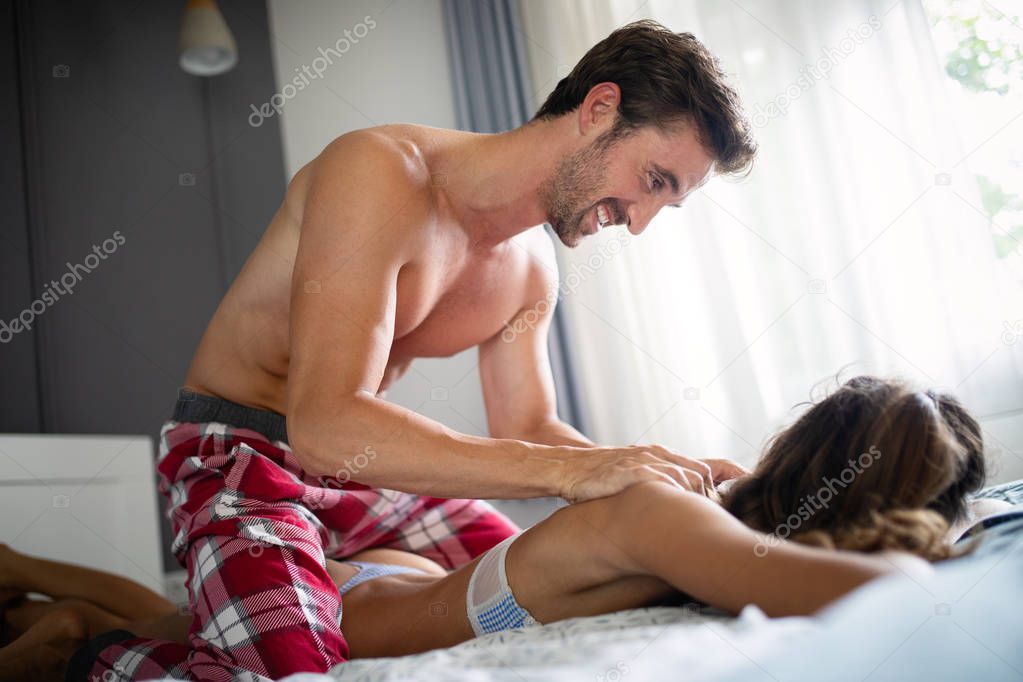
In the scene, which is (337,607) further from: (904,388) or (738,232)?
(738,232)

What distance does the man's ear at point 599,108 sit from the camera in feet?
4.14

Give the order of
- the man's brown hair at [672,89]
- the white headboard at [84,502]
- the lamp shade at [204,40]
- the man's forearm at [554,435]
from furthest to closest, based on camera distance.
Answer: the lamp shade at [204,40], the white headboard at [84,502], the man's forearm at [554,435], the man's brown hair at [672,89]

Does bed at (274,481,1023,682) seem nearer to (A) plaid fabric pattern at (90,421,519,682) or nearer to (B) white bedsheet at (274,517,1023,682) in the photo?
(B) white bedsheet at (274,517,1023,682)

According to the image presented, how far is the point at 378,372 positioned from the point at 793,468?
484mm

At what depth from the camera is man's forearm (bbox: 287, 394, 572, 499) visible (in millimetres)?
947

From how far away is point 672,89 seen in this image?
1229mm

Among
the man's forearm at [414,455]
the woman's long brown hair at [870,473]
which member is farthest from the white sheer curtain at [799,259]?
the man's forearm at [414,455]
